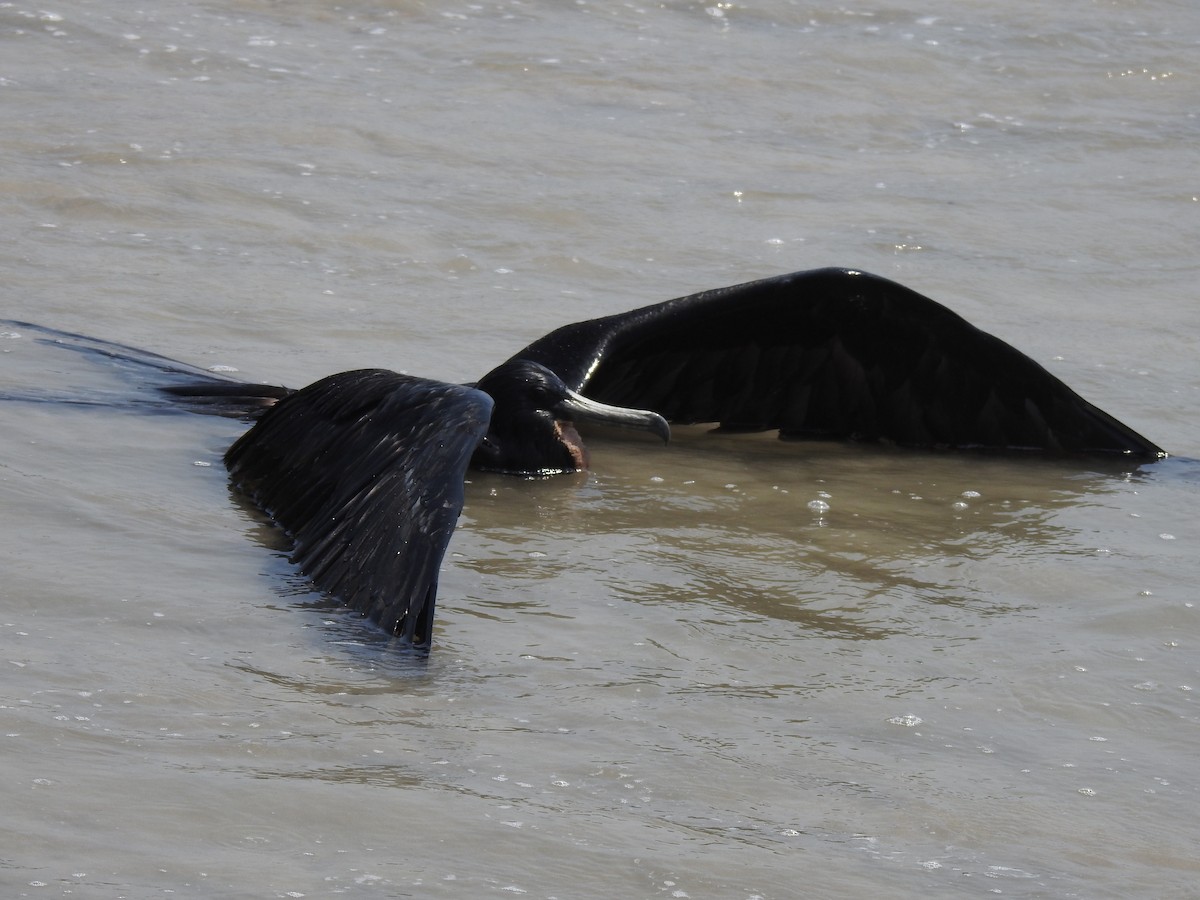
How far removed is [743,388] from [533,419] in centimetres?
95

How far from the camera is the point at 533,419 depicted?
5324mm

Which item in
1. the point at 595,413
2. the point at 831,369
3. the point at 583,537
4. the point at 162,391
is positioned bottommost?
the point at 583,537

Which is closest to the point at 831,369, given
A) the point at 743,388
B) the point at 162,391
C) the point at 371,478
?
the point at 743,388

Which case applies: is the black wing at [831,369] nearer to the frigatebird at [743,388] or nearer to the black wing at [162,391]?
the frigatebird at [743,388]

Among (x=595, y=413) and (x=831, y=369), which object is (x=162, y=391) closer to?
(x=595, y=413)

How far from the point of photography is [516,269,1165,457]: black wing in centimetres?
566

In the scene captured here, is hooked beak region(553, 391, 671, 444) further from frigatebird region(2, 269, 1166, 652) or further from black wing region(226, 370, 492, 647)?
black wing region(226, 370, 492, 647)

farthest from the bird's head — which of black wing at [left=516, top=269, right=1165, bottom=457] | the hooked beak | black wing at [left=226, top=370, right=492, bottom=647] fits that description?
black wing at [left=226, top=370, right=492, bottom=647]

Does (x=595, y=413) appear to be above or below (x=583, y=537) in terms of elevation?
above

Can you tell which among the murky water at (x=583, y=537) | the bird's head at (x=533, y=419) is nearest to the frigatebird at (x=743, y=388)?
the bird's head at (x=533, y=419)

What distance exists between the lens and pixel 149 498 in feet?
15.1

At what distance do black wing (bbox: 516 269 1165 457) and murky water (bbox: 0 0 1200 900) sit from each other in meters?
0.20

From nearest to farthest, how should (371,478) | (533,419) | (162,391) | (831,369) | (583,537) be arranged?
(371,478)
(583,537)
(533,419)
(162,391)
(831,369)

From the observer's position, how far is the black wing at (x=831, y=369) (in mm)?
5660
